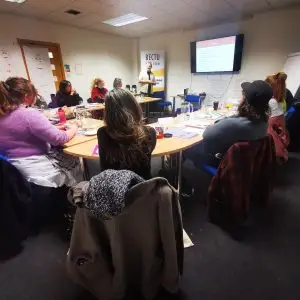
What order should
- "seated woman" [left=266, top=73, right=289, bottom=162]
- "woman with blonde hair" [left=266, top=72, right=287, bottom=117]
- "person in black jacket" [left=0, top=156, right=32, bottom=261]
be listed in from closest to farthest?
1. "person in black jacket" [left=0, top=156, right=32, bottom=261]
2. "seated woman" [left=266, top=73, right=289, bottom=162]
3. "woman with blonde hair" [left=266, top=72, right=287, bottom=117]

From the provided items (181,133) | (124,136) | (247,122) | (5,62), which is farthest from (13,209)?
(5,62)

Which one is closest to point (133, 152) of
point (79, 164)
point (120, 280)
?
point (120, 280)

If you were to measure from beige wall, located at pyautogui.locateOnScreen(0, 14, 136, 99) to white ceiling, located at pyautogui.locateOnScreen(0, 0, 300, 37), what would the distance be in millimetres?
235

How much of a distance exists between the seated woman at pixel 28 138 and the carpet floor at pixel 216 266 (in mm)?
525

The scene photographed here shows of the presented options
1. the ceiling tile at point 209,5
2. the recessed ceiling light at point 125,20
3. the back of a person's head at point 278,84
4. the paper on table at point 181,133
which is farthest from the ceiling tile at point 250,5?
the paper on table at point 181,133

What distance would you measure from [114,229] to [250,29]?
5.38 m

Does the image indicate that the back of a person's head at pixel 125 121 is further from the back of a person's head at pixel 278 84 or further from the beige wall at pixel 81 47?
the beige wall at pixel 81 47

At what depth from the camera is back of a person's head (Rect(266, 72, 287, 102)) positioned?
2.36 m

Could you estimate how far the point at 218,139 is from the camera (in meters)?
1.56

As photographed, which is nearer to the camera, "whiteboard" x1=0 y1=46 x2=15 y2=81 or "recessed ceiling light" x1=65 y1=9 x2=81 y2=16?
"recessed ceiling light" x1=65 y1=9 x2=81 y2=16

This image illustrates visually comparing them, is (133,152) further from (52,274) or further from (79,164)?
(52,274)

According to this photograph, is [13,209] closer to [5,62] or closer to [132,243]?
[132,243]

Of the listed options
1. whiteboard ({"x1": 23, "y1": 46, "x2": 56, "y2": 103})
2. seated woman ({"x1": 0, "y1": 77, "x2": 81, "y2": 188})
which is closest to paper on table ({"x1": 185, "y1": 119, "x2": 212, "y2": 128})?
seated woman ({"x1": 0, "y1": 77, "x2": 81, "y2": 188})

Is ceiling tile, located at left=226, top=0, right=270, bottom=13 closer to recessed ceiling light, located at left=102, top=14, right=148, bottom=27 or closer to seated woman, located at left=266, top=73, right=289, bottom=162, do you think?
recessed ceiling light, located at left=102, top=14, right=148, bottom=27
